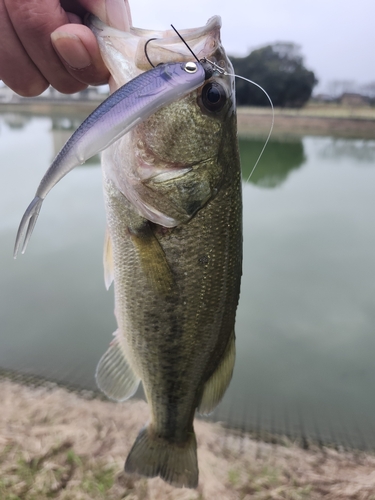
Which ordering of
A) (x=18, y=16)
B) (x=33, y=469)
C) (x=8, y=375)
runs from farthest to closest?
(x=8, y=375)
(x=33, y=469)
(x=18, y=16)

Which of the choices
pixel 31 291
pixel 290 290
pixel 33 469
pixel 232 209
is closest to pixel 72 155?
pixel 232 209

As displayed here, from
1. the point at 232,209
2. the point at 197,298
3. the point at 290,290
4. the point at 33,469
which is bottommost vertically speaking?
the point at 33,469

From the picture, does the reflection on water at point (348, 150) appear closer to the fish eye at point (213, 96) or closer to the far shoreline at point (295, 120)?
the far shoreline at point (295, 120)

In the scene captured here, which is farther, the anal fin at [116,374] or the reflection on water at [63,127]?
the reflection on water at [63,127]

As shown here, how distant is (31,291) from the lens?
16.8 ft

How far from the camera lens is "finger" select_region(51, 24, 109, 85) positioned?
1039 mm

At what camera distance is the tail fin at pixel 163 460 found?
1.44 metres

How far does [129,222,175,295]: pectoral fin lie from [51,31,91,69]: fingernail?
504 millimetres

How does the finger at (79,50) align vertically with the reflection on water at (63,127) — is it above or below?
below

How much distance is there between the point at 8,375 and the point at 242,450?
7.09ft

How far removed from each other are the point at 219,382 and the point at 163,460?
37cm

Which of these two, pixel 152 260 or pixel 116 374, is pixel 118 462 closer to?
pixel 116 374

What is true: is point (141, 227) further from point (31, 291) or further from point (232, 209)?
point (31, 291)

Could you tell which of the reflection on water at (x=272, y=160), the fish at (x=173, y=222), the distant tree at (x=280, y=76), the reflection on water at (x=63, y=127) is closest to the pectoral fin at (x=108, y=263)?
the fish at (x=173, y=222)
